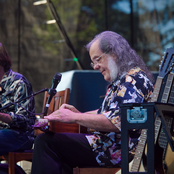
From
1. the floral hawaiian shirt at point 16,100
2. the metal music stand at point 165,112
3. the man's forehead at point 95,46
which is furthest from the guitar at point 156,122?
the floral hawaiian shirt at point 16,100

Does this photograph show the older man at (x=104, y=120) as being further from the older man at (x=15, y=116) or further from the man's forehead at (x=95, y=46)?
the older man at (x=15, y=116)

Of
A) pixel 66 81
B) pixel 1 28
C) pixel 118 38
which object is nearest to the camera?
pixel 118 38

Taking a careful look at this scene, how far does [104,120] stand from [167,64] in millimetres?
392

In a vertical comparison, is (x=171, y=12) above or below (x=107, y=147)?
above

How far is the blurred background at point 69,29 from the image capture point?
562cm

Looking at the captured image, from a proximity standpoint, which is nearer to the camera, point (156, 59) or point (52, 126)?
point (52, 126)

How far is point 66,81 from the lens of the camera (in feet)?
9.46

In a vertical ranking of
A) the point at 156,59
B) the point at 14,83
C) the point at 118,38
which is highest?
the point at 118,38

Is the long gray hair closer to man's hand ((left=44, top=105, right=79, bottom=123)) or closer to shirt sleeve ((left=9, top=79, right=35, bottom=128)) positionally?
man's hand ((left=44, top=105, right=79, bottom=123))

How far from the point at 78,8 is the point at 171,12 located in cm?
181

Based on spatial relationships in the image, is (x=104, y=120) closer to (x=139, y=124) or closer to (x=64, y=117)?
A: (x=64, y=117)

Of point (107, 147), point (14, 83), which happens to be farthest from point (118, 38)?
point (14, 83)

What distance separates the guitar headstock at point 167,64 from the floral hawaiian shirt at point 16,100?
1132mm

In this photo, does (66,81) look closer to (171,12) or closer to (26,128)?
(26,128)
